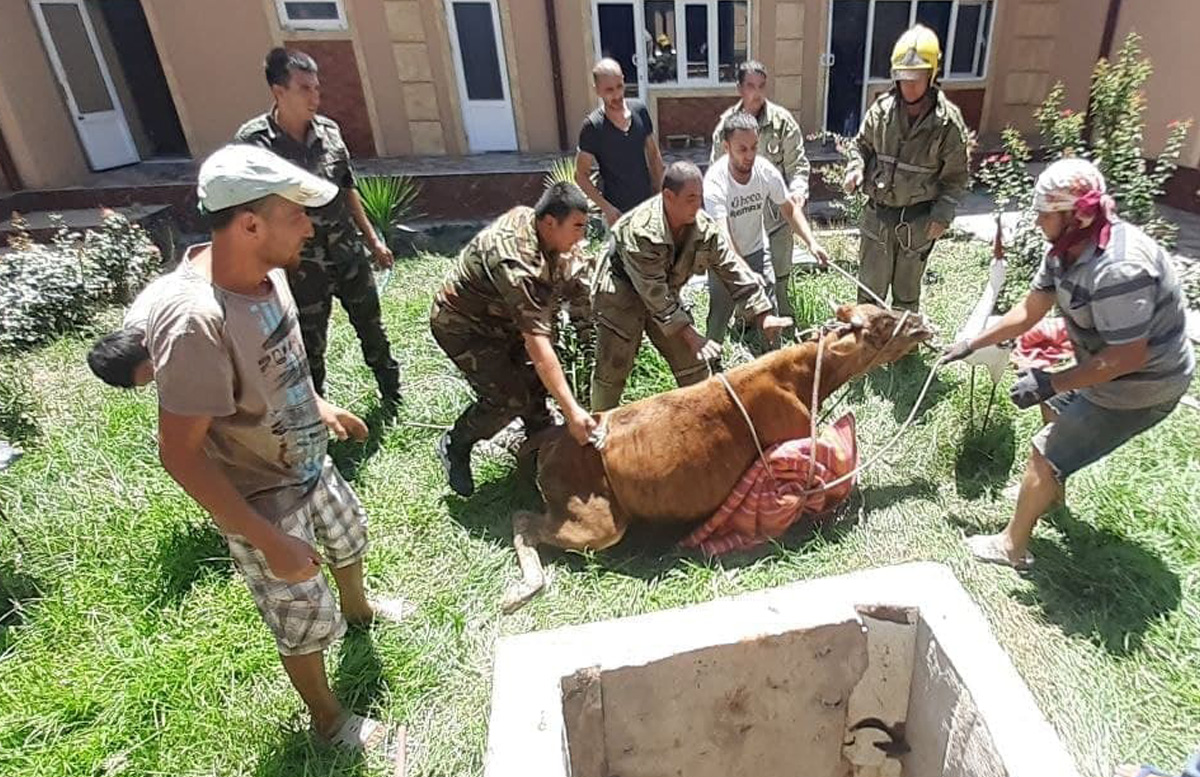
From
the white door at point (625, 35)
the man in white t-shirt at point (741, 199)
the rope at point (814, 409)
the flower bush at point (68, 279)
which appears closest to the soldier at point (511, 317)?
the rope at point (814, 409)

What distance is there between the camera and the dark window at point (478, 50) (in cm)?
970

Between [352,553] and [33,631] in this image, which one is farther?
[33,631]

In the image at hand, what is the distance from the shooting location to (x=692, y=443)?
3148 millimetres

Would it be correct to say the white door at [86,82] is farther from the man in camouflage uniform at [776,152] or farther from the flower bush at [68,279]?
the man in camouflage uniform at [776,152]

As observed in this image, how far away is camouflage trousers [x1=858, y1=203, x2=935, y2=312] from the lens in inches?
176

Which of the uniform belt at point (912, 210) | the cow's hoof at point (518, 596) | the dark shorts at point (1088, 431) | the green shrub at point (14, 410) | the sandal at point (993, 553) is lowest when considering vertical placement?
the sandal at point (993, 553)

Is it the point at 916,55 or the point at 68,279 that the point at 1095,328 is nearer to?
the point at 916,55

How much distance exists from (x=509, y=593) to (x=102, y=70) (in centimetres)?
1143

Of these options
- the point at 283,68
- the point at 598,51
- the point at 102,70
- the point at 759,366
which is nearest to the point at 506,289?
the point at 759,366

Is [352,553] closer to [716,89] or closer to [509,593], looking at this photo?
[509,593]

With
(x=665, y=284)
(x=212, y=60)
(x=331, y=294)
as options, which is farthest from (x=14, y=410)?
(x=212, y=60)

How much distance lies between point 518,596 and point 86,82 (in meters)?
11.3

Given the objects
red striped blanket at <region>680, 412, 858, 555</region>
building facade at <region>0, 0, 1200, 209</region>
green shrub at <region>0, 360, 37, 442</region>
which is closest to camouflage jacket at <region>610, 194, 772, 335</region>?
red striped blanket at <region>680, 412, 858, 555</region>

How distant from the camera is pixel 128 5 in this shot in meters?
10.3
